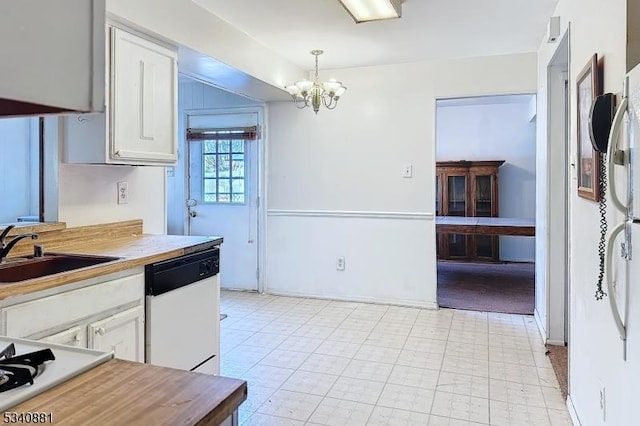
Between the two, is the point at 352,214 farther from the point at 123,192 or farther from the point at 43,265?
the point at 43,265

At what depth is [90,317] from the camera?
5.90 feet

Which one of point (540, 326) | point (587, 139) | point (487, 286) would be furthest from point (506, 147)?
point (587, 139)

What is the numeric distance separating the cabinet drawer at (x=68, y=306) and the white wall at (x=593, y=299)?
5.94ft

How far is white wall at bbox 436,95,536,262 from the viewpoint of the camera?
6977 mm

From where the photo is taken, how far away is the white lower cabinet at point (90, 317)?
5.01 feet

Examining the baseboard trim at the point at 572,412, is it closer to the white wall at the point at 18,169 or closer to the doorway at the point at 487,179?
the white wall at the point at 18,169

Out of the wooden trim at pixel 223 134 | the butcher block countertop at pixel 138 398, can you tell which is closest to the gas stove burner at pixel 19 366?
the butcher block countertop at pixel 138 398

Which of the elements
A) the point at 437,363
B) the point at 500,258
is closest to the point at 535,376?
the point at 437,363

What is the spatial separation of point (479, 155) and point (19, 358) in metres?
7.09

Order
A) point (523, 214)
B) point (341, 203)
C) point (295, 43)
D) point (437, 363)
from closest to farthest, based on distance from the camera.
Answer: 1. point (437, 363)
2. point (295, 43)
3. point (341, 203)
4. point (523, 214)

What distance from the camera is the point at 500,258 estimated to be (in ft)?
23.2

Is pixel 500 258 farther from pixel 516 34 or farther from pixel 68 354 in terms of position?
pixel 68 354

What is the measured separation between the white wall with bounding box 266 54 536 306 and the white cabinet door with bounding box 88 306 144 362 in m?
2.86

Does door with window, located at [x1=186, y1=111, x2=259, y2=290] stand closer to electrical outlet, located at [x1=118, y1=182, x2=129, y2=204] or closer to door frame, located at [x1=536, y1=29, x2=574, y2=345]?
electrical outlet, located at [x1=118, y1=182, x2=129, y2=204]
